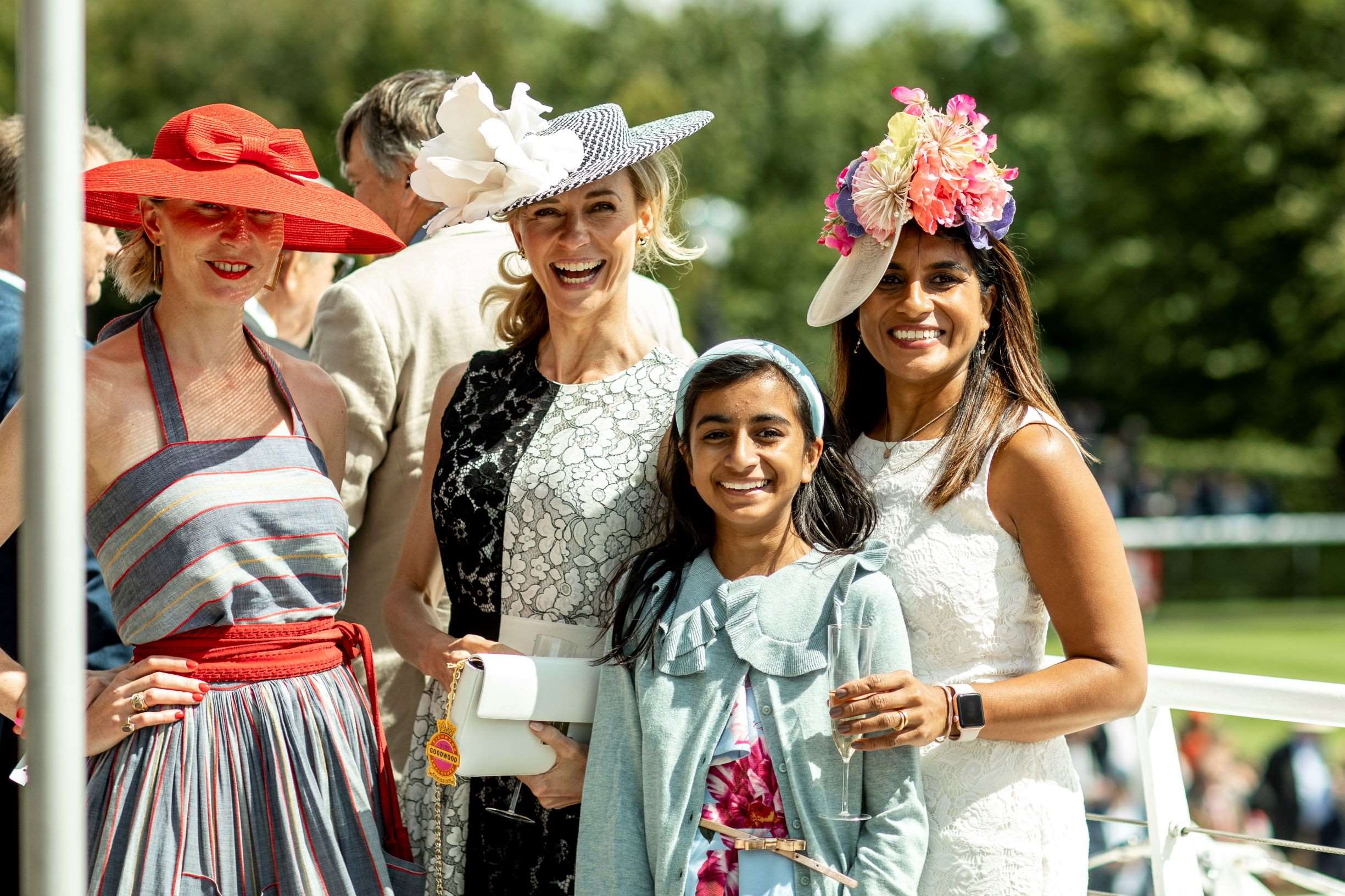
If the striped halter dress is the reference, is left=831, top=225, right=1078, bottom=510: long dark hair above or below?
above

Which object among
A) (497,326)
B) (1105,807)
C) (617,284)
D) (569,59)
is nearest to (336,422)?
(497,326)

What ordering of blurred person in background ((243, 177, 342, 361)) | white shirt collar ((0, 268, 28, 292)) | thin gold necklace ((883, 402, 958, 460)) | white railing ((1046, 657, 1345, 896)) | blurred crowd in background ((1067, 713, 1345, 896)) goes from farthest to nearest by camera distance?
blurred crowd in background ((1067, 713, 1345, 896)), blurred person in background ((243, 177, 342, 361)), white shirt collar ((0, 268, 28, 292)), white railing ((1046, 657, 1345, 896)), thin gold necklace ((883, 402, 958, 460))

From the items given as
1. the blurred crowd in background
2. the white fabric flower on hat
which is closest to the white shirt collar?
the white fabric flower on hat

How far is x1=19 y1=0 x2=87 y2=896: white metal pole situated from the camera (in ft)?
5.40

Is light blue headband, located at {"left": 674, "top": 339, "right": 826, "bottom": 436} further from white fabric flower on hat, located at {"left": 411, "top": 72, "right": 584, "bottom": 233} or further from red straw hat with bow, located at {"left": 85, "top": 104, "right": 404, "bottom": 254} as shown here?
red straw hat with bow, located at {"left": 85, "top": 104, "right": 404, "bottom": 254}

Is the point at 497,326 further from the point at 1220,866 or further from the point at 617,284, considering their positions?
the point at 1220,866

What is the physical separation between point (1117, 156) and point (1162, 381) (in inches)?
202

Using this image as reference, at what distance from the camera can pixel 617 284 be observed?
308 centimetres

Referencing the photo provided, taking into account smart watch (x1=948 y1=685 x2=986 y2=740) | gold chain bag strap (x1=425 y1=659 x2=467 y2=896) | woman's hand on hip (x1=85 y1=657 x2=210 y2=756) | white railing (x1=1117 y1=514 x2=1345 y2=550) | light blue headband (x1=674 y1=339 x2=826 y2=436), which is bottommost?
smart watch (x1=948 y1=685 x2=986 y2=740)

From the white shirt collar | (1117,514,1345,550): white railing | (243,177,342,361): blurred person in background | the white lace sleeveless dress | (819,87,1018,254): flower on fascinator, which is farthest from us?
(1117,514,1345,550): white railing

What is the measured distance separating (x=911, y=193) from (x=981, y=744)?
3.41ft

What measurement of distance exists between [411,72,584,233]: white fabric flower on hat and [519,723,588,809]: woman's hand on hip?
1051mm

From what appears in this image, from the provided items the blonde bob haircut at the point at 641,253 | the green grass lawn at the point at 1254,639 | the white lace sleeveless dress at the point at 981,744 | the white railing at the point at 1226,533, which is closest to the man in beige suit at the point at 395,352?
the blonde bob haircut at the point at 641,253

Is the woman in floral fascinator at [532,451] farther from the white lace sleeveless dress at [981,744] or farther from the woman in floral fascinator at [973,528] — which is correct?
the white lace sleeveless dress at [981,744]
